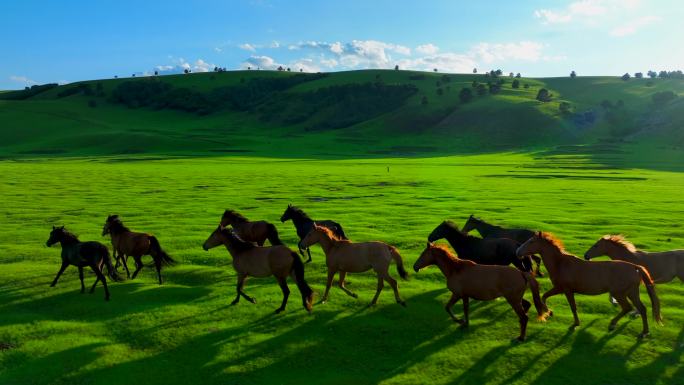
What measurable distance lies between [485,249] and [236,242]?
736 cm

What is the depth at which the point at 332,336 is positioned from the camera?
10602mm

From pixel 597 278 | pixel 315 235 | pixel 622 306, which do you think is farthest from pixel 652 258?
pixel 315 235

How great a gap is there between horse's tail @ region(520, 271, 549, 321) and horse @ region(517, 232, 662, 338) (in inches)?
19.2

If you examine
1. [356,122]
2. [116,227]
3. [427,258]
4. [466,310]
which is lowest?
[466,310]

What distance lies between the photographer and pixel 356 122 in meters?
171

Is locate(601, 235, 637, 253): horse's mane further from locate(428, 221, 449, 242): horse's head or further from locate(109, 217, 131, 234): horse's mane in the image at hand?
locate(109, 217, 131, 234): horse's mane

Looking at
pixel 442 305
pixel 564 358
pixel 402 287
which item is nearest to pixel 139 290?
pixel 402 287

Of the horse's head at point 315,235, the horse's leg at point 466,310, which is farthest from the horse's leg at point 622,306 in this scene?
the horse's head at point 315,235

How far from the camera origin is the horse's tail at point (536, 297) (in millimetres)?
10321

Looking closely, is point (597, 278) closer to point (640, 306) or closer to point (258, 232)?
point (640, 306)

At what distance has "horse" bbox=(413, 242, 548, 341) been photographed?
406 inches

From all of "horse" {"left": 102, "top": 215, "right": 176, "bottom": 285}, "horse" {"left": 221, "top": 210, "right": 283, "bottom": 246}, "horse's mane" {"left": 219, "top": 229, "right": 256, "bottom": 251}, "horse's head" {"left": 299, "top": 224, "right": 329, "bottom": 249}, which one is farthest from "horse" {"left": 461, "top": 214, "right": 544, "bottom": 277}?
"horse" {"left": 102, "top": 215, "right": 176, "bottom": 285}

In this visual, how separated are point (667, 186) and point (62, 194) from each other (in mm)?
50820

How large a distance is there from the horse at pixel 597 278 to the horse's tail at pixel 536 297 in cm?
49
